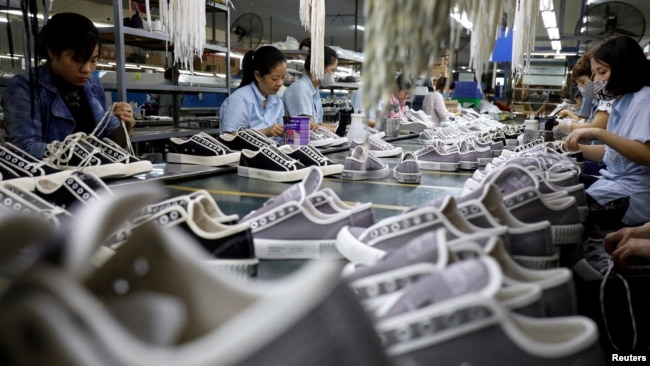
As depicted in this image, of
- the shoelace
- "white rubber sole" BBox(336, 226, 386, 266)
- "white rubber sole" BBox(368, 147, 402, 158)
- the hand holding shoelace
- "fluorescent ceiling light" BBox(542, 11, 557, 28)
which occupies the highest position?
"fluorescent ceiling light" BBox(542, 11, 557, 28)

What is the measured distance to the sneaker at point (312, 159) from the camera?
2160 millimetres

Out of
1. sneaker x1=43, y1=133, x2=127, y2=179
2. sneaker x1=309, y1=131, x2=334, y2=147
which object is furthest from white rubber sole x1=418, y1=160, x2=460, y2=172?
sneaker x1=43, y1=133, x2=127, y2=179

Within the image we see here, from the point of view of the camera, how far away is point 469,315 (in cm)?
49

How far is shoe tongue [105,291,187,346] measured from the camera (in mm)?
421

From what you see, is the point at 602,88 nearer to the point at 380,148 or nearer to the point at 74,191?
the point at 380,148

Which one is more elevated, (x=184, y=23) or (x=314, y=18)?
(x=314, y=18)

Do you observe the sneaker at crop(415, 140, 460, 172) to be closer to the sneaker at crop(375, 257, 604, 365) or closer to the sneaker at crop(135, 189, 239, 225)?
the sneaker at crop(135, 189, 239, 225)

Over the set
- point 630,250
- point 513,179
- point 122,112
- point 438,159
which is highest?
point 122,112

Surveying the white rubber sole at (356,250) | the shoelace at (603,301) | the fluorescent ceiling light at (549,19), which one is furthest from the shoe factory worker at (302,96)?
the fluorescent ceiling light at (549,19)

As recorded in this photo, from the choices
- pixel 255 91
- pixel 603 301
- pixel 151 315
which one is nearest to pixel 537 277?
pixel 151 315

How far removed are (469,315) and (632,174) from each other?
2.01 meters

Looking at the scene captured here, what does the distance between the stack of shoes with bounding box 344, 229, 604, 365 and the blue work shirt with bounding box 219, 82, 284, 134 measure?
9.33ft

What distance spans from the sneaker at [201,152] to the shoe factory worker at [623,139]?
1.60m
